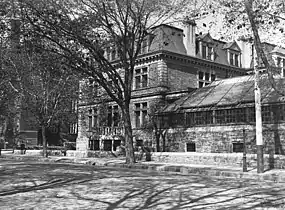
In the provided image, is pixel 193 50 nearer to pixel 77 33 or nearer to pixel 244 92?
pixel 244 92

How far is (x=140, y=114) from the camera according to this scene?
3797 centimetres

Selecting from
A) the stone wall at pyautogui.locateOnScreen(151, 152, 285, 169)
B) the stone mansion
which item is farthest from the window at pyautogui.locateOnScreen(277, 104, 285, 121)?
the stone wall at pyautogui.locateOnScreen(151, 152, 285, 169)

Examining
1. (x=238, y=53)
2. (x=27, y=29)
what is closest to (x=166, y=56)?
(x=238, y=53)

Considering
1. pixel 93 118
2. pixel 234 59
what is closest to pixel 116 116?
pixel 93 118

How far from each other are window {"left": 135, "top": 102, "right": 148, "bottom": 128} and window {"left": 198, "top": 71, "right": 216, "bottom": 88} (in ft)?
23.3

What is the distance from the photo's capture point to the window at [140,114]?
37594 mm

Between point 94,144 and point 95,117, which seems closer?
point 94,144

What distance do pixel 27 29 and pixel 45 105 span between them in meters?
15.2

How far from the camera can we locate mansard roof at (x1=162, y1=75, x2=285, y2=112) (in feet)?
88.3

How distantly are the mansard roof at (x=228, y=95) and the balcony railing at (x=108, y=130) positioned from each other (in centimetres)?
761

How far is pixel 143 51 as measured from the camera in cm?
3906

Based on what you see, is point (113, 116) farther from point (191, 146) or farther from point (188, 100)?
point (191, 146)

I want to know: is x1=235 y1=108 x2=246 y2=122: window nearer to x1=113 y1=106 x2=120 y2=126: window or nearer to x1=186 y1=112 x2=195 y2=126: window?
x1=186 y1=112 x2=195 y2=126: window

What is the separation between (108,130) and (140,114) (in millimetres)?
5178
